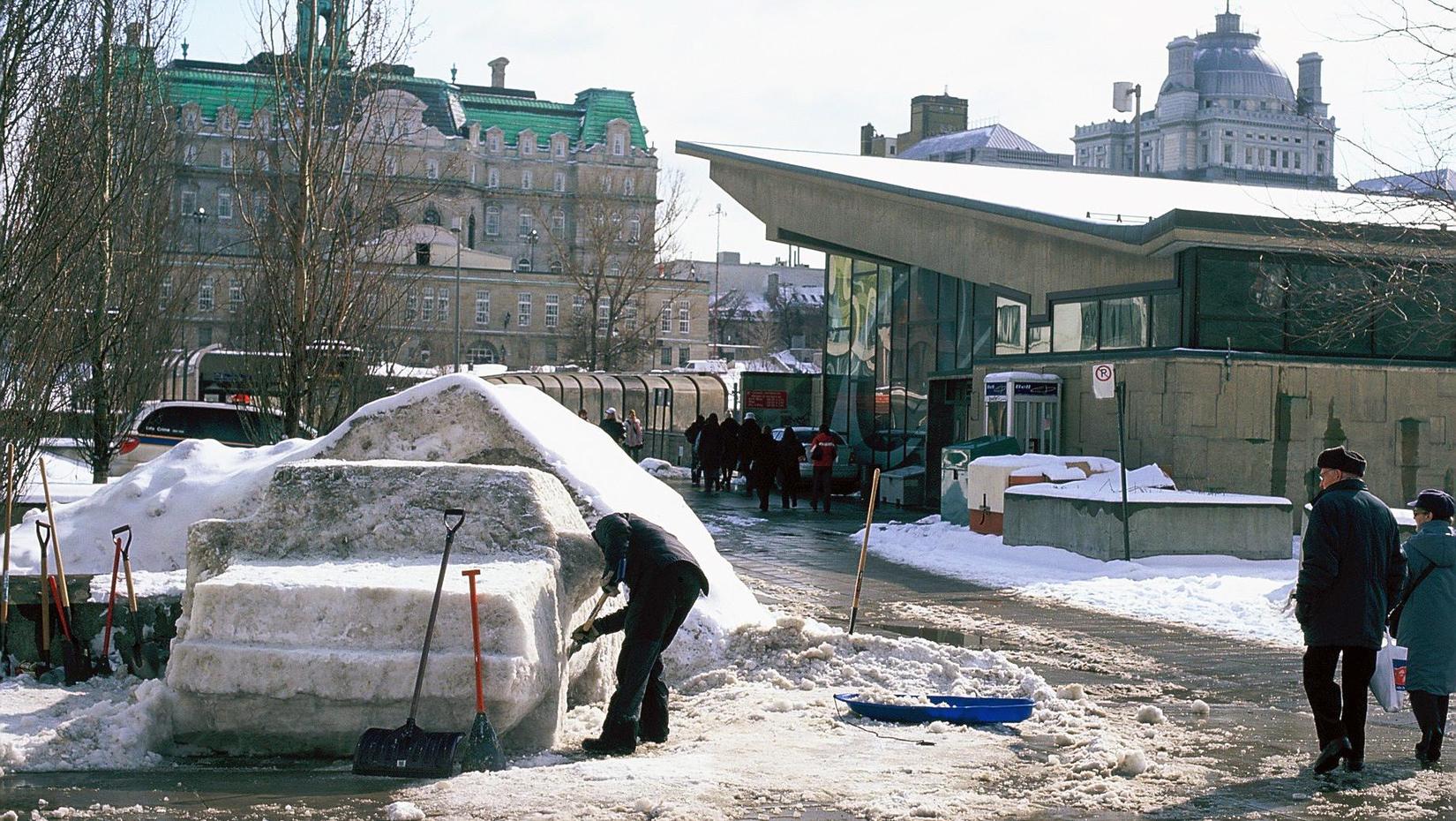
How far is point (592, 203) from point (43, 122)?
80.2 metres

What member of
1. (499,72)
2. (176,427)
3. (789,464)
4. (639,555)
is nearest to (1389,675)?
(639,555)

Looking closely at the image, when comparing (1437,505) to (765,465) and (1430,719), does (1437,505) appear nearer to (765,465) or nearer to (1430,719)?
(1430,719)

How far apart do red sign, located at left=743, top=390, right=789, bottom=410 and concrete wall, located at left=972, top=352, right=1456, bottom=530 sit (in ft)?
57.9

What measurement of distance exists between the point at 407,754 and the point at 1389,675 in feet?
16.6

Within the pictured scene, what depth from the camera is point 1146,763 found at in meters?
8.39

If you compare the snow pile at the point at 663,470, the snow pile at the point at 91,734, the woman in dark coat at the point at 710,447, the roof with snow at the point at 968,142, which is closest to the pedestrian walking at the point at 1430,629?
the snow pile at the point at 91,734

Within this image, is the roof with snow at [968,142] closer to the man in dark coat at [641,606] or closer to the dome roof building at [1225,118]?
the dome roof building at [1225,118]

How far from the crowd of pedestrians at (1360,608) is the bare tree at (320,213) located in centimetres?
1453

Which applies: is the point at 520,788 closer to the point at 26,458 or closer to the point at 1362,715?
the point at 1362,715

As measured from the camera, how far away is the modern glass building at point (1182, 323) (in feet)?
73.7

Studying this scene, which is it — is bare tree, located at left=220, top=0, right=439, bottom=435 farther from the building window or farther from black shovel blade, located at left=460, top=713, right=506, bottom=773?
the building window

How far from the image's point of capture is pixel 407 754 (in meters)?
7.67

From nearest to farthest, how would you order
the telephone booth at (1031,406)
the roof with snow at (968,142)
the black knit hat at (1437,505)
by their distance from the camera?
the black knit hat at (1437,505) < the telephone booth at (1031,406) < the roof with snow at (968,142)

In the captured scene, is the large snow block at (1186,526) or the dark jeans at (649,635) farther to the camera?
the large snow block at (1186,526)
